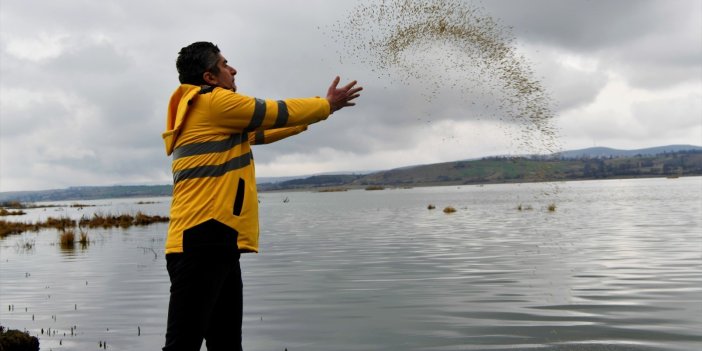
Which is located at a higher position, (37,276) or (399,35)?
(399,35)

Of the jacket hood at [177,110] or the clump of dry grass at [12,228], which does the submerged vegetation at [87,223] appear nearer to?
the clump of dry grass at [12,228]

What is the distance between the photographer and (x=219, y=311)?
15.0 ft

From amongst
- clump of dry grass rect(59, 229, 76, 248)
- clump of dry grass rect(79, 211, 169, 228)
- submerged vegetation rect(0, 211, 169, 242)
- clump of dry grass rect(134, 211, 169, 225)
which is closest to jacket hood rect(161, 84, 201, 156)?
clump of dry grass rect(59, 229, 76, 248)

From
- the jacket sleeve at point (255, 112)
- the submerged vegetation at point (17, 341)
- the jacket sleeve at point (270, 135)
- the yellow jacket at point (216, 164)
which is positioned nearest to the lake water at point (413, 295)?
the submerged vegetation at point (17, 341)

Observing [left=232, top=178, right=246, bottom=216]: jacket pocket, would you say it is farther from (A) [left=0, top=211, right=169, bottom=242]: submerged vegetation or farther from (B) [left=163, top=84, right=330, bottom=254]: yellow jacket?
(A) [left=0, top=211, right=169, bottom=242]: submerged vegetation

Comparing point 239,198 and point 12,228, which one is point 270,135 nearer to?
point 239,198

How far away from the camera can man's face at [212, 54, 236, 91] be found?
4.54 metres

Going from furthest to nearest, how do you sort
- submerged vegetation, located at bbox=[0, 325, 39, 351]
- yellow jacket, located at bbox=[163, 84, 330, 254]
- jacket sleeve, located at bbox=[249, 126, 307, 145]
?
submerged vegetation, located at bbox=[0, 325, 39, 351]
jacket sleeve, located at bbox=[249, 126, 307, 145]
yellow jacket, located at bbox=[163, 84, 330, 254]

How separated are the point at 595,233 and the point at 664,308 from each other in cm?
1593

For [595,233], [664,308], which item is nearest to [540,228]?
[595,233]

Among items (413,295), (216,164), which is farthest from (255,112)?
(413,295)

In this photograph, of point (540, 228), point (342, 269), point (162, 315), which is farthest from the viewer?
point (540, 228)

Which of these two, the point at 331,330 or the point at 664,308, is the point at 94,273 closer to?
the point at 331,330

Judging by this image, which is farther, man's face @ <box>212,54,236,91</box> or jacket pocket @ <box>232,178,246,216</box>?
man's face @ <box>212,54,236,91</box>
